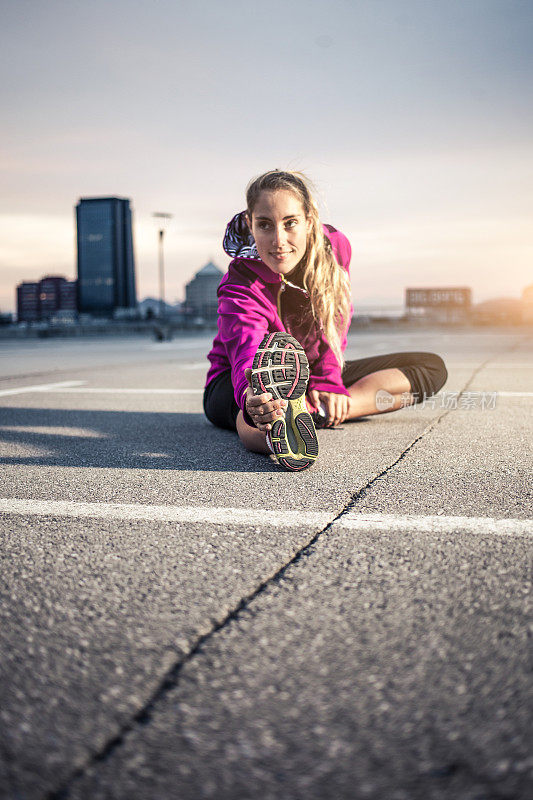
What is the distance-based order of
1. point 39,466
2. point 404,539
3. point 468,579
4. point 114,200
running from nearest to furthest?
point 468,579 → point 404,539 → point 39,466 → point 114,200

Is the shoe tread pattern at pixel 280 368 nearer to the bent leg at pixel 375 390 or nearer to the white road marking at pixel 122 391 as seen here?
the bent leg at pixel 375 390

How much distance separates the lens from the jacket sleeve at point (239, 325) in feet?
10.2

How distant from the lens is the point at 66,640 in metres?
1.35

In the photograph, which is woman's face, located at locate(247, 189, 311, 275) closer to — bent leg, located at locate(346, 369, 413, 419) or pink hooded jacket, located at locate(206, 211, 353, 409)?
pink hooded jacket, located at locate(206, 211, 353, 409)

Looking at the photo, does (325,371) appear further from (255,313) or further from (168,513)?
(168,513)

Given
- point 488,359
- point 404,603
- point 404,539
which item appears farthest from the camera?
point 488,359

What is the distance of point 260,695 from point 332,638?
244mm

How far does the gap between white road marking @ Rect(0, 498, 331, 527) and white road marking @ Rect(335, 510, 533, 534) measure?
0.11 meters

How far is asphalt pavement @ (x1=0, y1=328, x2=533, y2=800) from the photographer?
3.17 ft

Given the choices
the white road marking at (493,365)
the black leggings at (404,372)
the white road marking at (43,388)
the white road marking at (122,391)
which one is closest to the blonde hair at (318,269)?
the black leggings at (404,372)

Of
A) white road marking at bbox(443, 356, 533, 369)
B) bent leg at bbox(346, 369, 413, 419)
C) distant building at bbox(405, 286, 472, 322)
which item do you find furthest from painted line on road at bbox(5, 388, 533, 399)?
distant building at bbox(405, 286, 472, 322)

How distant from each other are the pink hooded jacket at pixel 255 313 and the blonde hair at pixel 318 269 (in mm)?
69

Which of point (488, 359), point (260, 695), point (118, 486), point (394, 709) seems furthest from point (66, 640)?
point (488, 359)

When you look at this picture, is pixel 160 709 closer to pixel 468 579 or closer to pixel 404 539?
pixel 468 579
